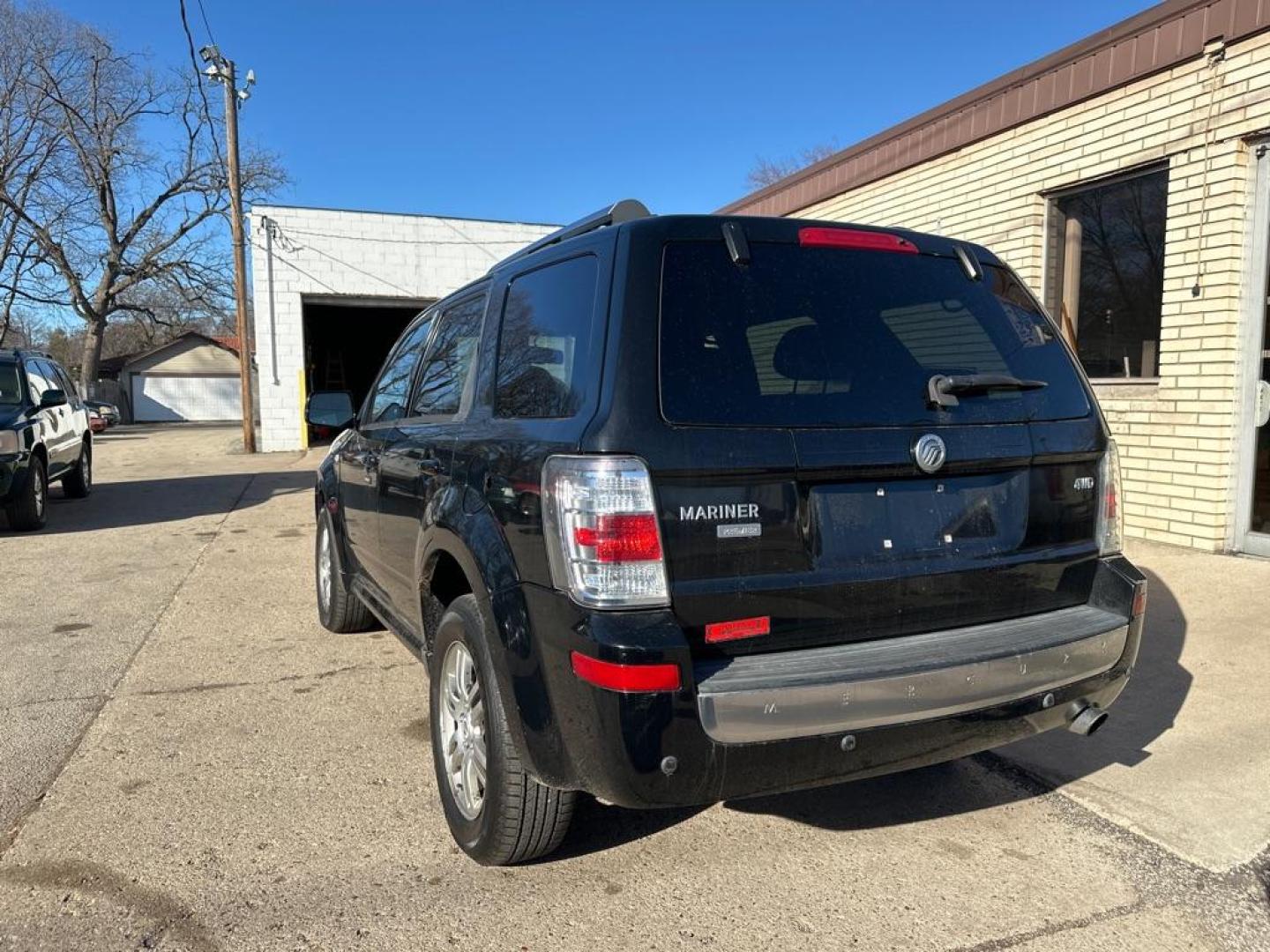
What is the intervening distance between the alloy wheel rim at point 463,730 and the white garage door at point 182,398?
54407mm

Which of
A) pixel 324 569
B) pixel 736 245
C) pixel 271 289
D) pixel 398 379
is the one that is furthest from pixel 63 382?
pixel 736 245

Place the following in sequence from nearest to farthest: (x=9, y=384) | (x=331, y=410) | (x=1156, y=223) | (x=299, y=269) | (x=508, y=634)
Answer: (x=508, y=634) → (x=331, y=410) → (x=1156, y=223) → (x=9, y=384) → (x=299, y=269)

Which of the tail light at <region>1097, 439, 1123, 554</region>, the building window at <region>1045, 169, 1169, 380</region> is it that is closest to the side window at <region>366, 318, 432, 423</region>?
the tail light at <region>1097, 439, 1123, 554</region>

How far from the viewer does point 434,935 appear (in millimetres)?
2496

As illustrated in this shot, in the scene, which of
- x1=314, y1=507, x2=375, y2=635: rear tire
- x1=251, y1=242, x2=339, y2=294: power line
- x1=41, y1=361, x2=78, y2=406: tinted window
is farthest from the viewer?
x1=251, y1=242, x2=339, y2=294: power line

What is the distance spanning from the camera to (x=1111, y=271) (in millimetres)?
7711

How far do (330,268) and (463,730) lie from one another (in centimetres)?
1850

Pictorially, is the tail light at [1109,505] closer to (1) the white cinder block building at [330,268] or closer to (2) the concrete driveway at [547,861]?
(2) the concrete driveway at [547,861]

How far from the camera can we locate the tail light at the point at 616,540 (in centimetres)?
222

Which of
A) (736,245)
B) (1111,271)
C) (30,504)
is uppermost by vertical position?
(1111,271)

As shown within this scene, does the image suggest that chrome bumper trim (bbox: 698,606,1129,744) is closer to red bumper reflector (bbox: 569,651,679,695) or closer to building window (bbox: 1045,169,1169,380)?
red bumper reflector (bbox: 569,651,679,695)

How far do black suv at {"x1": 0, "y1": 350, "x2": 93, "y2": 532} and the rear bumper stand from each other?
8491mm

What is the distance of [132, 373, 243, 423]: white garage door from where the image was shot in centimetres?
5300

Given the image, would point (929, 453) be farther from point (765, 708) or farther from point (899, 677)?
point (765, 708)
